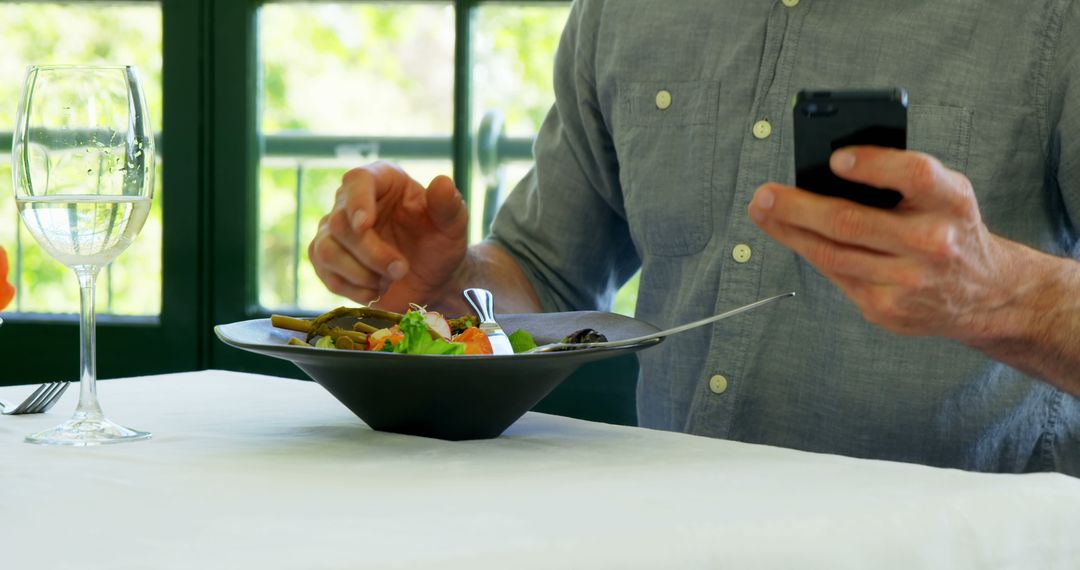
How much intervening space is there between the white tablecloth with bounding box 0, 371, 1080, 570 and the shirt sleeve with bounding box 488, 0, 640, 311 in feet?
2.50

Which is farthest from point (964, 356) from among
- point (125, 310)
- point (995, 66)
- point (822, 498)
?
point (125, 310)

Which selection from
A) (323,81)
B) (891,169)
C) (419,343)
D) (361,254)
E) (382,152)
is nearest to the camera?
(891,169)

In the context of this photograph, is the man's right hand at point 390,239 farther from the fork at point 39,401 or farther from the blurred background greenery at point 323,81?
the blurred background greenery at point 323,81

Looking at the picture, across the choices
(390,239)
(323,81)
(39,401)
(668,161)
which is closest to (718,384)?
(668,161)

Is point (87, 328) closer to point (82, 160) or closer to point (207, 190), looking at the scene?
point (82, 160)

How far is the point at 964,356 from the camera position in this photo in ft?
4.43

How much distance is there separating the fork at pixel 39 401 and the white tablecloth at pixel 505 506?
100mm

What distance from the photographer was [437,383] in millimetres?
892

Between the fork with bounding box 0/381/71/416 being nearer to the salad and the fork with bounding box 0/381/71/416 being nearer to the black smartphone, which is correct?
A: the salad

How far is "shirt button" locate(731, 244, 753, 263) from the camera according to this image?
147 centimetres

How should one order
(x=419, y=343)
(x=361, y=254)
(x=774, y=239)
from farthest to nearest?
(x=361, y=254), (x=774, y=239), (x=419, y=343)

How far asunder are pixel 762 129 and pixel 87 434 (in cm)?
89

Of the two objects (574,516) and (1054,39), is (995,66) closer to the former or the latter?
(1054,39)

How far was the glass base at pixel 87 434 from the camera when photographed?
35.3 inches
